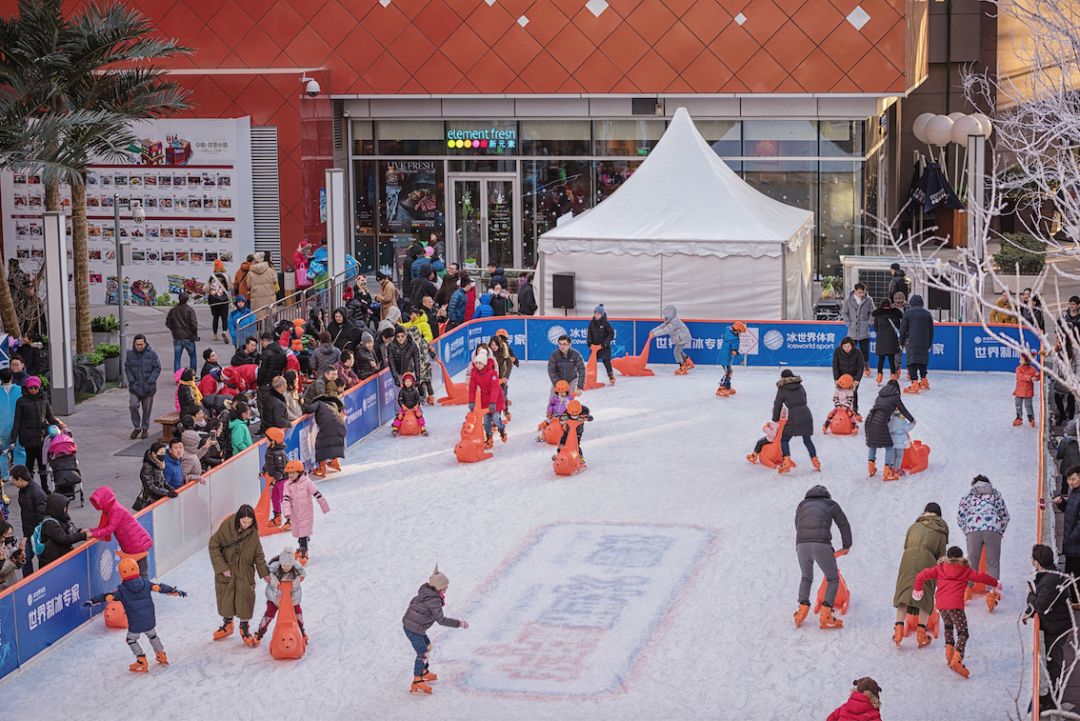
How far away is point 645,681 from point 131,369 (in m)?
10.4

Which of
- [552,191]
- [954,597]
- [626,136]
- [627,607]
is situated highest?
[626,136]

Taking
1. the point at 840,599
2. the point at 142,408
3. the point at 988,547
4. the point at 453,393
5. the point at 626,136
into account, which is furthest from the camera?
the point at 626,136

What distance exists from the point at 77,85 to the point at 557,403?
1007cm

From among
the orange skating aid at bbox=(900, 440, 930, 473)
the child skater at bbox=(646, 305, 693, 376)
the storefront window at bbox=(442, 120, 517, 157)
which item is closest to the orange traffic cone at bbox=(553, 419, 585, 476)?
the orange skating aid at bbox=(900, 440, 930, 473)

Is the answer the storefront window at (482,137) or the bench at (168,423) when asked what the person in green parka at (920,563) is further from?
the storefront window at (482,137)

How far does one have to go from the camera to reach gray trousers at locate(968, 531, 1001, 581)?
47.4 ft

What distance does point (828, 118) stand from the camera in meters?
33.5

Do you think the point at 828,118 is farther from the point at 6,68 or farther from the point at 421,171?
the point at 6,68

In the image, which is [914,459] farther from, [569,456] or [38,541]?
[38,541]

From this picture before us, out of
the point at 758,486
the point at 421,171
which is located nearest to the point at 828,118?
the point at 421,171

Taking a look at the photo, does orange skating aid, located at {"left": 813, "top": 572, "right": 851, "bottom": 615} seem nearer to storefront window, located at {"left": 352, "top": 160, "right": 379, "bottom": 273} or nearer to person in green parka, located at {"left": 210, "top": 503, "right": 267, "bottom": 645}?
person in green parka, located at {"left": 210, "top": 503, "right": 267, "bottom": 645}

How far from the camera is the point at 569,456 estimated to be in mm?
19469

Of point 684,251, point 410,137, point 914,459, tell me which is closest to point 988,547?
point 914,459

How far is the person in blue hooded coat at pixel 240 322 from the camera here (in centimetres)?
2552
